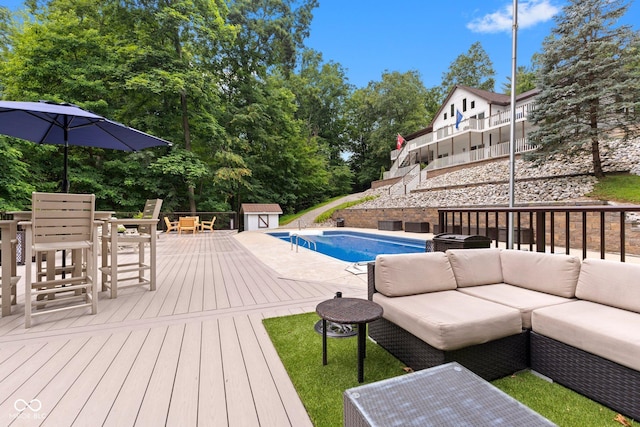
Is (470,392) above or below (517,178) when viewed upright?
below

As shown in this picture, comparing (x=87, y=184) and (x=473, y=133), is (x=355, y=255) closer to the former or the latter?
(x=87, y=184)

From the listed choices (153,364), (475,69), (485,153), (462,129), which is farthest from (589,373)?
(475,69)

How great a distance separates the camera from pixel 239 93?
60.0ft

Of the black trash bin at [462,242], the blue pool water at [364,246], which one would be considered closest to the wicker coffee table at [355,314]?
the black trash bin at [462,242]

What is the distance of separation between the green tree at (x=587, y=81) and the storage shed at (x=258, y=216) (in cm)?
1140

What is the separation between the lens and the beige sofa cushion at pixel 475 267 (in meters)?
2.39

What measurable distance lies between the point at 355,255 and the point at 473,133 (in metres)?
15.2

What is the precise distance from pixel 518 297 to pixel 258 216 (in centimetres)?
1363

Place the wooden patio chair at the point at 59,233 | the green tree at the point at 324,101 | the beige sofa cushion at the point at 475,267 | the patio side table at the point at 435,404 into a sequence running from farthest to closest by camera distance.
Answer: the green tree at the point at 324,101 < the wooden patio chair at the point at 59,233 < the beige sofa cushion at the point at 475,267 < the patio side table at the point at 435,404

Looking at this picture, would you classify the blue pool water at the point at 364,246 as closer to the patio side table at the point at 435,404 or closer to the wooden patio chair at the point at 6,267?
the wooden patio chair at the point at 6,267

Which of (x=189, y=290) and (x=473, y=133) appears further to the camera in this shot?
(x=473, y=133)

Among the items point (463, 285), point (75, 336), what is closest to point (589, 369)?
point (463, 285)

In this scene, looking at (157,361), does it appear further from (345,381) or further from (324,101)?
(324,101)

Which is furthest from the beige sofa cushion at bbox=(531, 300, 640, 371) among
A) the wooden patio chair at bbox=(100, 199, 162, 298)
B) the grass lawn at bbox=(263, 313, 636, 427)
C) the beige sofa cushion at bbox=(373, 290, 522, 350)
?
the wooden patio chair at bbox=(100, 199, 162, 298)
